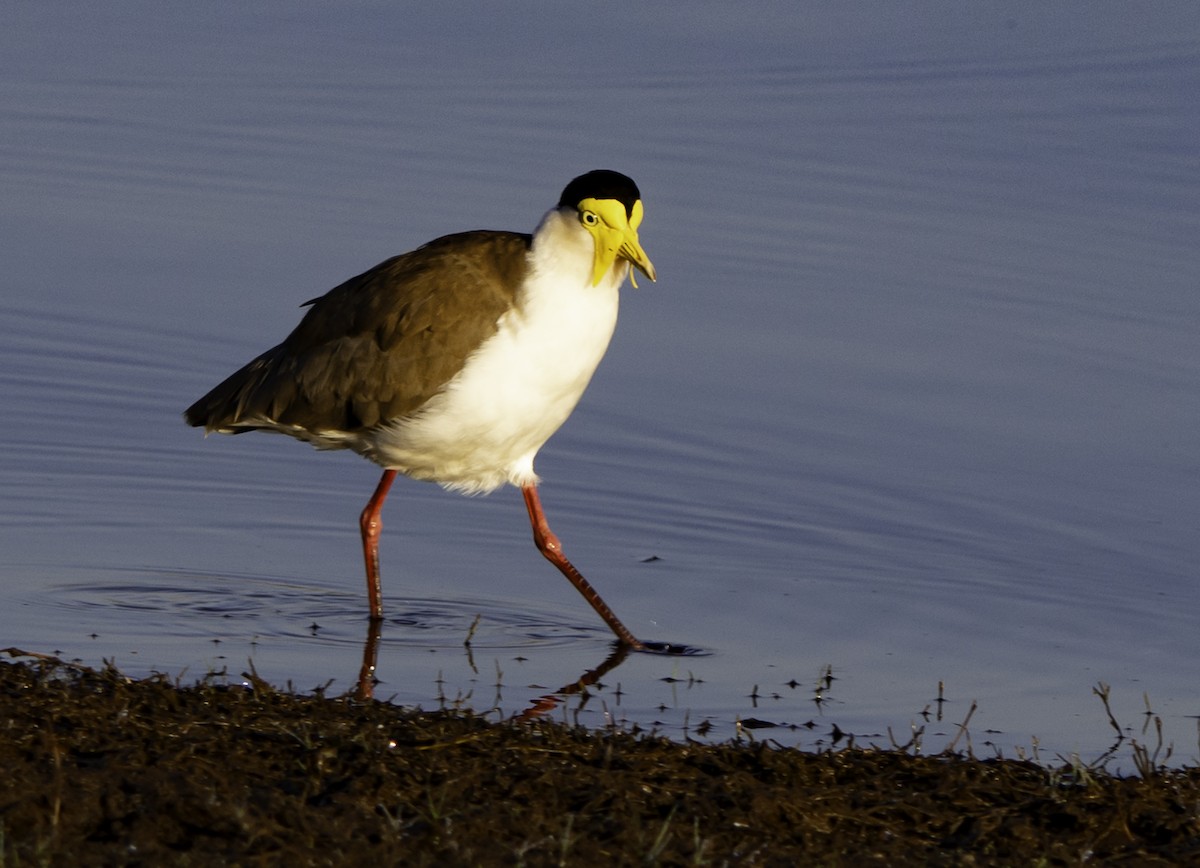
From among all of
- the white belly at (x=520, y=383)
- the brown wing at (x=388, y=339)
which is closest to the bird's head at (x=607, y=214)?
the white belly at (x=520, y=383)

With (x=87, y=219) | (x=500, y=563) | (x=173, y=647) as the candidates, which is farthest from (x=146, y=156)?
(x=173, y=647)

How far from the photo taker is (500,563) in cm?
1059

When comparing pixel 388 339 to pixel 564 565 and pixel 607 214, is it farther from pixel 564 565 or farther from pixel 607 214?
pixel 564 565

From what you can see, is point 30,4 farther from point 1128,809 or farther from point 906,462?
point 1128,809

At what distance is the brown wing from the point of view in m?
9.08

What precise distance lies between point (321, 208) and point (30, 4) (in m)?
5.50

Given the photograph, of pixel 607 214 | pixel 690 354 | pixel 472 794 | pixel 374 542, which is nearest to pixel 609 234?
pixel 607 214

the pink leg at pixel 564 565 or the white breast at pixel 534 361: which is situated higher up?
the white breast at pixel 534 361

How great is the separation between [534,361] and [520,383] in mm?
111

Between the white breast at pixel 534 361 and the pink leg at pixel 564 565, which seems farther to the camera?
the pink leg at pixel 564 565

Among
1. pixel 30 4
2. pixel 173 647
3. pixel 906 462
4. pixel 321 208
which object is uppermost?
pixel 30 4

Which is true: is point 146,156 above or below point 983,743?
above

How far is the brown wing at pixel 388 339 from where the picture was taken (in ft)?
29.8

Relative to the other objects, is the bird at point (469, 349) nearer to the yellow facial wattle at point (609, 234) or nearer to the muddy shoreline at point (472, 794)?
the yellow facial wattle at point (609, 234)
